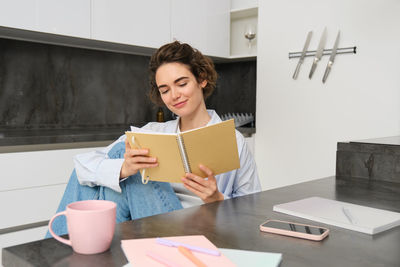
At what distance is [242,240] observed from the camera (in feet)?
2.22

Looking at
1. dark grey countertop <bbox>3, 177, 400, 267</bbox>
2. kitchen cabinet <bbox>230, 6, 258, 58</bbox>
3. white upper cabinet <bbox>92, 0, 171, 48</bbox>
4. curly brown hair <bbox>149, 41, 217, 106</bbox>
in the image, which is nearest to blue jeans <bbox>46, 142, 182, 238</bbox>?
dark grey countertop <bbox>3, 177, 400, 267</bbox>

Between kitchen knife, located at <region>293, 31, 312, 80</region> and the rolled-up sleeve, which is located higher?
kitchen knife, located at <region>293, 31, 312, 80</region>

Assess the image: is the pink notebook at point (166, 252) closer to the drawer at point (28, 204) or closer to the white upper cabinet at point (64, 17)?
the drawer at point (28, 204)

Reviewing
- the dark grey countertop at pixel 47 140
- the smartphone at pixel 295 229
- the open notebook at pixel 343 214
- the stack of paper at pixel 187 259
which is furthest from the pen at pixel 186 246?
the dark grey countertop at pixel 47 140

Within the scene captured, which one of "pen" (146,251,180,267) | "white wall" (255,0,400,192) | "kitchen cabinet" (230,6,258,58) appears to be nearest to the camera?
"pen" (146,251,180,267)

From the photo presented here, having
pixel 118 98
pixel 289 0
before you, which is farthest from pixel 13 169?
pixel 289 0

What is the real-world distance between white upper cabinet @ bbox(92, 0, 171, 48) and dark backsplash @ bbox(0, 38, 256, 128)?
408 millimetres

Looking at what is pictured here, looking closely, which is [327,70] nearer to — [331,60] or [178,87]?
[331,60]

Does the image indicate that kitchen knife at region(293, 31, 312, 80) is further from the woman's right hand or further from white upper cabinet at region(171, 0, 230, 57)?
the woman's right hand

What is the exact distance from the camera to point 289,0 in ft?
9.41

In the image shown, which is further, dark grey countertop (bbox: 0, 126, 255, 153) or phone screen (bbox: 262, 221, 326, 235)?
dark grey countertop (bbox: 0, 126, 255, 153)

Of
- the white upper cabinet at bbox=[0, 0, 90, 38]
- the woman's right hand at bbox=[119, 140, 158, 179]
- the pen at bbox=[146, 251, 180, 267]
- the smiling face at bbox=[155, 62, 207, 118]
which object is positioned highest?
the white upper cabinet at bbox=[0, 0, 90, 38]

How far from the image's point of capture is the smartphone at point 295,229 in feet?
2.25

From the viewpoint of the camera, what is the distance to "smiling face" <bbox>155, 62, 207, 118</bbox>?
1.52 m
